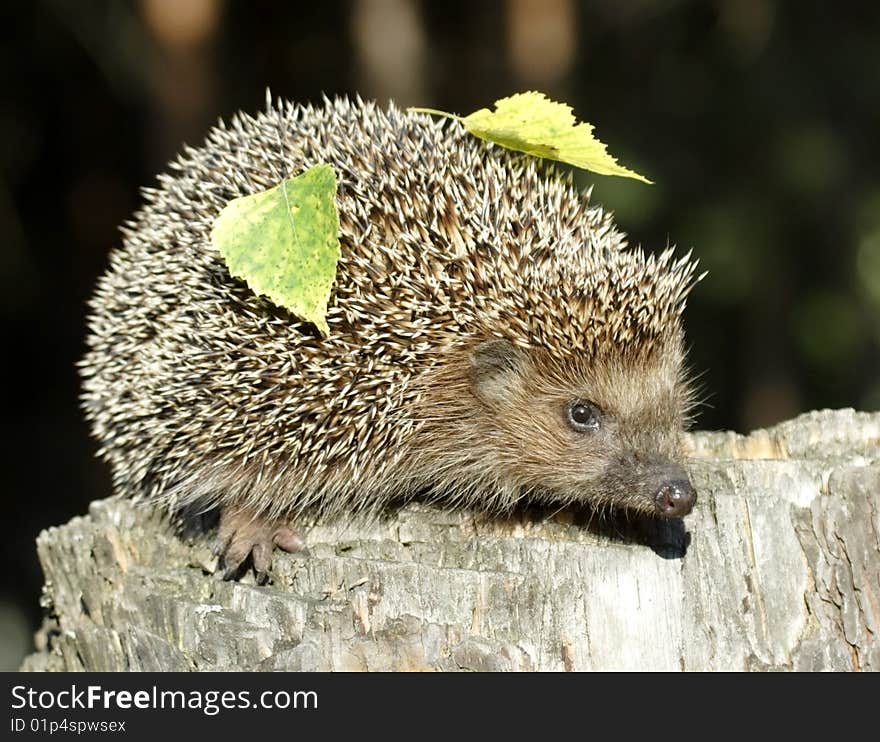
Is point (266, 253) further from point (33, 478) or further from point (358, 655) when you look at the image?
point (33, 478)

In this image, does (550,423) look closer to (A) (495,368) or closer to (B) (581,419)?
(B) (581,419)

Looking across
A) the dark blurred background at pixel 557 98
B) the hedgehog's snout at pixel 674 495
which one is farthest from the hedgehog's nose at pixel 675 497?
the dark blurred background at pixel 557 98

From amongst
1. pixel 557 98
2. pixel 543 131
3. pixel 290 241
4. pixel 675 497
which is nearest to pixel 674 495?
pixel 675 497

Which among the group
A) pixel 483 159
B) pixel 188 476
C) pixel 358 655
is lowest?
pixel 358 655

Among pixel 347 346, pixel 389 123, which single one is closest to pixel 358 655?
pixel 347 346

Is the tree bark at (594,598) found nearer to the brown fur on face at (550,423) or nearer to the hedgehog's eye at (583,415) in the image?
the brown fur on face at (550,423)

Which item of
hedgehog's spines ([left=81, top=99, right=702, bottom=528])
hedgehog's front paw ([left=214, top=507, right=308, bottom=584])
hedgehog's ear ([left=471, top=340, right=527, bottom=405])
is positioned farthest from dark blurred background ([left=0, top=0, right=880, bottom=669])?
hedgehog's front paw ([left=214, top=507, right=308, bottom=584])

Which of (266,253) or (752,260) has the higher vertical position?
(752,260)
